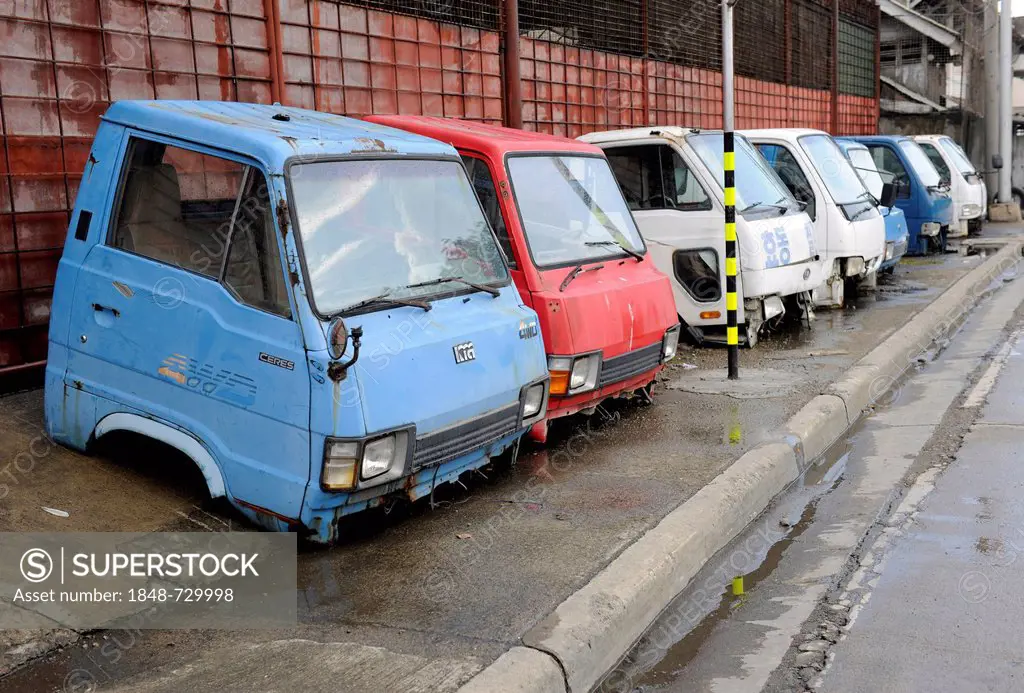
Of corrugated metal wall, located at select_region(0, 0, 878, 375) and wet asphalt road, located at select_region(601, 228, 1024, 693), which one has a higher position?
corrugated metal wall, located at select_region(0, 0, 878, 375)

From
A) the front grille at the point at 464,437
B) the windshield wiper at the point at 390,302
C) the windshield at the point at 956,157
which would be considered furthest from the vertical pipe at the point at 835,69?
the windshield wiper at the point at 390,302

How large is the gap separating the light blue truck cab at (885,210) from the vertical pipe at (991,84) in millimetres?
10476

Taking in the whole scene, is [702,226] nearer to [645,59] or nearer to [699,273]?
[699,273]

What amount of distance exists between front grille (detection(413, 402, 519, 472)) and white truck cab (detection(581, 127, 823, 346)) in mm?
4198

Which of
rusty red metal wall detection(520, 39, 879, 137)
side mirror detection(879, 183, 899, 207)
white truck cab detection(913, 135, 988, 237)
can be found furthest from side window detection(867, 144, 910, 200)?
side mirror detection(879, 183, 899, 207)

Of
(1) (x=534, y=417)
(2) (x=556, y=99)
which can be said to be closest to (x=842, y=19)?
(2) (x=556, y=99)

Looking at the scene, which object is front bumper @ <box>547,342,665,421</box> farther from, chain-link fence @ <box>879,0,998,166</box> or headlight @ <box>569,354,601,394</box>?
chain-link fence @ <box>879,0,998,166</box>

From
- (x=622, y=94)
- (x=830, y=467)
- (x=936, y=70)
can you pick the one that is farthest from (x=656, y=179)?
(x=936, y=70)

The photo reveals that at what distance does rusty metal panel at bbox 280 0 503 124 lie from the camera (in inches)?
343

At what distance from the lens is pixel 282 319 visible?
454 centimetres

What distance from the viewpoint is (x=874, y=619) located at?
418 cm

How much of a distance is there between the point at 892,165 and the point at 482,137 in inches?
457

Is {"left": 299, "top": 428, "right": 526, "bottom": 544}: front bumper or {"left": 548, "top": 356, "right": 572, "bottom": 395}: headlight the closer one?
{"left": 299, "top": 428, "right": 526, "bottom": 544}: front bumper

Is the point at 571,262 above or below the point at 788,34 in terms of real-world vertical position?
below
